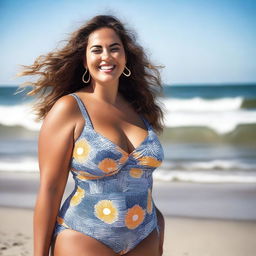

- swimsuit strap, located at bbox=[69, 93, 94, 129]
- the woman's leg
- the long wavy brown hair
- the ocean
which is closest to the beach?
the ocean

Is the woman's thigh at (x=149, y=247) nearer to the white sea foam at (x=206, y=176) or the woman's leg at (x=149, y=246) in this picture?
the woman's leg at (x=149, y=246)

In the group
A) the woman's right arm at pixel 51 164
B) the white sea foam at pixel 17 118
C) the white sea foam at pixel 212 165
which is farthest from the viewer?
the white sea foam at pixel 17 118

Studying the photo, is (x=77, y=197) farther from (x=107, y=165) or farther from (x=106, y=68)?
(x=106, y=68)

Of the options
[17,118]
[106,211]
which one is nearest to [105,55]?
[106,211]

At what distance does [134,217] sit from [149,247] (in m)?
0.20

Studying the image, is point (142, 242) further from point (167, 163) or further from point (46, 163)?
point (167, 163)

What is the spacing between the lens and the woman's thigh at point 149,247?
2.36m

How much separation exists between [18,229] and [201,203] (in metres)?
2.39

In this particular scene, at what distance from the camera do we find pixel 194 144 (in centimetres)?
1200

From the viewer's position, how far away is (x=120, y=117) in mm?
2498

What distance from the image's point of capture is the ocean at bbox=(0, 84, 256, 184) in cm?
823

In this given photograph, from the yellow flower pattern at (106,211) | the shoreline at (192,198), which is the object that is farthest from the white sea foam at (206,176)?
the yellow flower pattern at (106,211)

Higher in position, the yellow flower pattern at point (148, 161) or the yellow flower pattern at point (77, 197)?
the yellow flower pattern at point (148, 161)

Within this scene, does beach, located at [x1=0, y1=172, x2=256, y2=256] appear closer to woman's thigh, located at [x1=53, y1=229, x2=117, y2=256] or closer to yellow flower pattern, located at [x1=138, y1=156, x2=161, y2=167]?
woman's thigh, located at [x1=53, y1=229, x2=117, y2=256]
